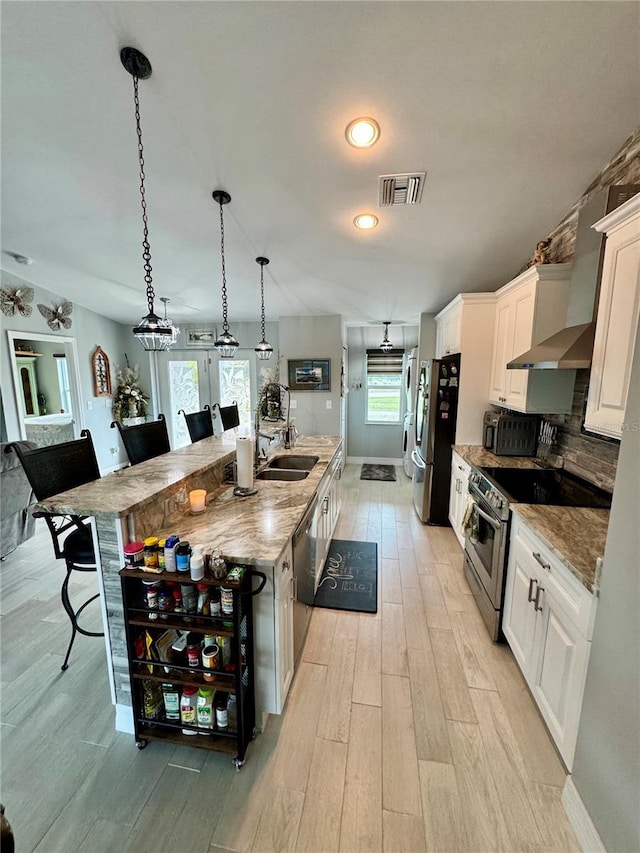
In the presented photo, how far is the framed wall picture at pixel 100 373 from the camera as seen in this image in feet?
18.3

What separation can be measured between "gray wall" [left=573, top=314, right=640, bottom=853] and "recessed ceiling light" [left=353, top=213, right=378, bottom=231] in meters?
2.16

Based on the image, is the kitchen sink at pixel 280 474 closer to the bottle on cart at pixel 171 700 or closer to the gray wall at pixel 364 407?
the bottle on cart at pixel 171 700

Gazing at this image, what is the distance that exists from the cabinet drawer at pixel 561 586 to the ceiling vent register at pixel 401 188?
2211mm

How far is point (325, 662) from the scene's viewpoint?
1958 millimetres

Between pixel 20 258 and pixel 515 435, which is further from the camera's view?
pixel 20 258

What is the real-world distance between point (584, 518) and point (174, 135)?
10.1 feet

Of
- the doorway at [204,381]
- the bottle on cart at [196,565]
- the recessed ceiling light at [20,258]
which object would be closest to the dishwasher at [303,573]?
the bottle on cart at [196,565]

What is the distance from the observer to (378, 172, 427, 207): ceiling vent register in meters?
2.09

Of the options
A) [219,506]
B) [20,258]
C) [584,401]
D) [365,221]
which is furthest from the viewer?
[20,258]

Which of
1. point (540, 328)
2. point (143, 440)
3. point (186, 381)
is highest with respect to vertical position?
point (540, 328)

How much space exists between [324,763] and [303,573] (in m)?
0.80

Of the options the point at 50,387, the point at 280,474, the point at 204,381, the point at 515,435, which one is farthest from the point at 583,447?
the point at 50,387

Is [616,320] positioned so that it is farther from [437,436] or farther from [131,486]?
[131,486]

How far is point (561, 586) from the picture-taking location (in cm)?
141
